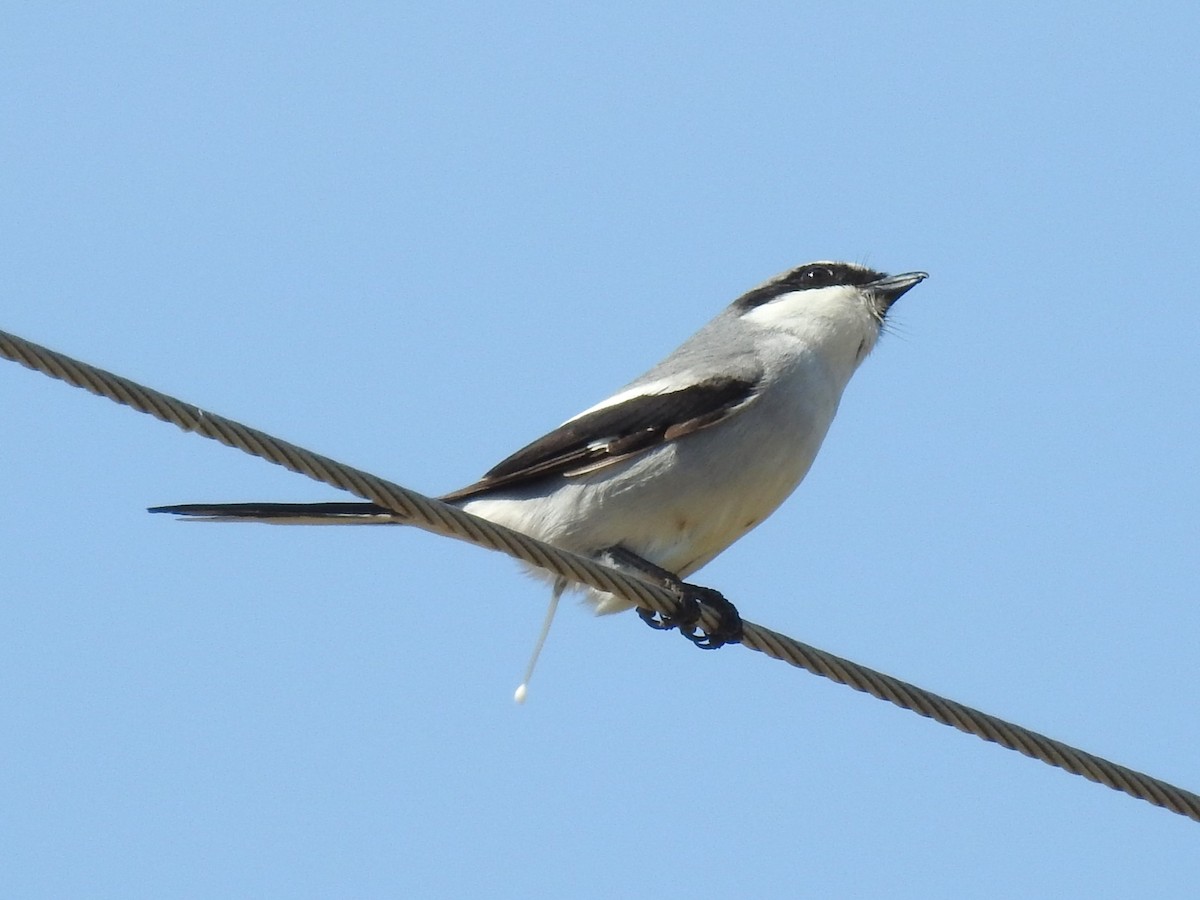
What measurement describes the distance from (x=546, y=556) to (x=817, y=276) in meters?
3.54

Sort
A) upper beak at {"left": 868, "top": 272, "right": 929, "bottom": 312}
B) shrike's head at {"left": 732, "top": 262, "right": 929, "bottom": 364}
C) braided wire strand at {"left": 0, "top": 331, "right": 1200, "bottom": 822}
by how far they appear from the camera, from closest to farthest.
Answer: braided wire strand at {"left": 0, "top": 331, "right": 1200, "bottom": 822}
shrike's head at {"left": 732, "top": 262, "right": 929, "bottom": 364}
upper beak at {"left": 868, "top": 272, "right": 929, "bottom": 312}

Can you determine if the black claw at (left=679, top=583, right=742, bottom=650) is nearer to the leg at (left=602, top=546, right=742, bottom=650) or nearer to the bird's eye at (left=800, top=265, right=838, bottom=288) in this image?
the leg at (left=602, top=546, right=742, bottom=650)

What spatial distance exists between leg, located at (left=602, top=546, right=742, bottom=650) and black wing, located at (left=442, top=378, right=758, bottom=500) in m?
0.40

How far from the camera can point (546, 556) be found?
524 cm

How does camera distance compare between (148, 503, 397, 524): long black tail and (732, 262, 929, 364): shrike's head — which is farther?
(732, 262, 929, 364): shrike's head

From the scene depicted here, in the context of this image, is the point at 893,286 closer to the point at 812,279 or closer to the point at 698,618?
the point at 812,279

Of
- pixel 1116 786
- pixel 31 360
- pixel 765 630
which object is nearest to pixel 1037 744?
pixel 1116 786

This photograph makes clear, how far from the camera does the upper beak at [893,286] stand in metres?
8.19

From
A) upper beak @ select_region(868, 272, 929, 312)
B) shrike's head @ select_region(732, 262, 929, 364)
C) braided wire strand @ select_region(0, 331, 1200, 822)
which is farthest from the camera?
upper beak @ select_region(868, 272, 929, 312)

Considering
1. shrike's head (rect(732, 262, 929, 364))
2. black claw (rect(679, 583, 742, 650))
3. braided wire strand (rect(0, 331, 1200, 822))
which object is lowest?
braided wire strand (rect(0, 331, 1200, 822))

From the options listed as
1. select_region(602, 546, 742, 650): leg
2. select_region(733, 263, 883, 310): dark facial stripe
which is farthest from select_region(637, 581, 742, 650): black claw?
select_region(733, 263, 883, 310): dark facial stripe

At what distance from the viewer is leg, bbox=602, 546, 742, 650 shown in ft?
20.3

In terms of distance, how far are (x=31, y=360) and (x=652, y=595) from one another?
2359mm

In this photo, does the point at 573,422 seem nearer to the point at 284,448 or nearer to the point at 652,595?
the point at 652,595
